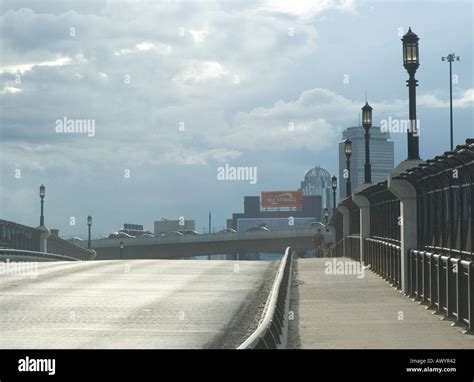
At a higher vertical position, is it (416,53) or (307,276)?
(416,53)

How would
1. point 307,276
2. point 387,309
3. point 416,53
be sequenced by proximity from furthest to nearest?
point 307,276
point 416,53
point 387,309

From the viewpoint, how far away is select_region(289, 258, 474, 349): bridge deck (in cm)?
1481

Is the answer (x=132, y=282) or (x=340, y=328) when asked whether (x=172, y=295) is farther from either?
(x=340, y=328)

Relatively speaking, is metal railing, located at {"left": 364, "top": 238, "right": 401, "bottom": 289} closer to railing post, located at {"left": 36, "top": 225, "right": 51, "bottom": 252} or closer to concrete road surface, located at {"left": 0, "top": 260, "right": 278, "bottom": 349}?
concrete road surface, located at {"left": 0, "top": 260, "right": 278, "bottom": 349}

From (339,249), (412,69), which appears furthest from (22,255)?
(412,69)

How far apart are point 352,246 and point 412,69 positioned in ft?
65.8

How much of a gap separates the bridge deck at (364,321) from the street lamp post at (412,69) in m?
3.44

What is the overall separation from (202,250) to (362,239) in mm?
92949

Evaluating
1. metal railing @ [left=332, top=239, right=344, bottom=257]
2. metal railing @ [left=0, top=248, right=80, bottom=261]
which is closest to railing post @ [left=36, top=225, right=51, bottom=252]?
metal railing @ [left=0, top=248, right=80, bottom=261]

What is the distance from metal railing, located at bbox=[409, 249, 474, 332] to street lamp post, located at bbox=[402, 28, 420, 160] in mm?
2717

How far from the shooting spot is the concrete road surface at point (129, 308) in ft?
53.3

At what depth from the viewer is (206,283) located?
30203 millimetres

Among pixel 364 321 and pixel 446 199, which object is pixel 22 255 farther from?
pixel 446 199
